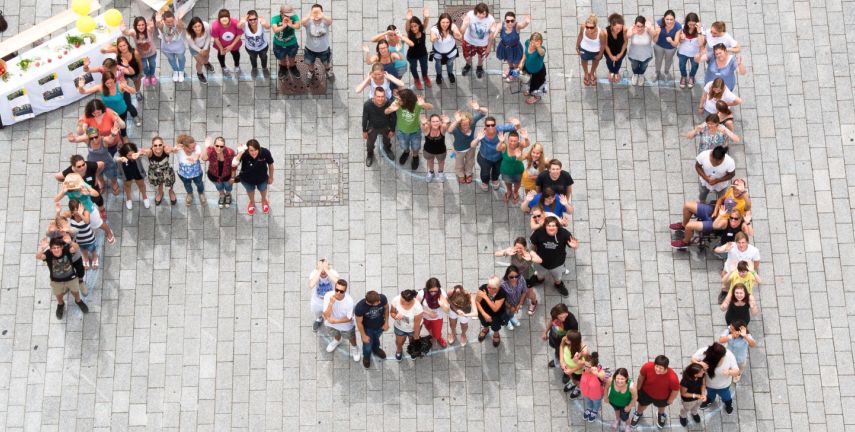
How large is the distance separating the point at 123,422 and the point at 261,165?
4.56m

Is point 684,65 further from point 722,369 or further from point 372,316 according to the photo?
point 372,316

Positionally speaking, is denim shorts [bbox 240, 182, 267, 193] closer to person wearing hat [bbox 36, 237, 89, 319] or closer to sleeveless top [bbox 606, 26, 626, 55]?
person wearing hat [bbox 36, 237, 89, 319]

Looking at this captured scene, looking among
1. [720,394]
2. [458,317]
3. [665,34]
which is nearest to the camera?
[720,394]

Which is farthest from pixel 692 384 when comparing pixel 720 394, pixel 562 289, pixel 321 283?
pixel 321 283

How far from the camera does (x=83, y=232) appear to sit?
20750 mm

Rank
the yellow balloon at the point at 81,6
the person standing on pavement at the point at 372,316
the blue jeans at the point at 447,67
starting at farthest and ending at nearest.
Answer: the blue jeans at the point at 447,67 → the yellow balloon at the point at 81,6 → the person standing on pavement at the point at 372,316

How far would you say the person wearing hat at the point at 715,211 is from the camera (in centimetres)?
2092

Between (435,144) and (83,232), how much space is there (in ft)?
18.9

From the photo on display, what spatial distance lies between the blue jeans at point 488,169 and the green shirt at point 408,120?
3.79 feet

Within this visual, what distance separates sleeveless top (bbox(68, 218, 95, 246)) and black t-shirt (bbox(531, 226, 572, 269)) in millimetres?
6972

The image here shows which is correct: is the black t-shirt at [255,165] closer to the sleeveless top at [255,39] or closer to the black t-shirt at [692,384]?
the sleeveless top at [255,39]

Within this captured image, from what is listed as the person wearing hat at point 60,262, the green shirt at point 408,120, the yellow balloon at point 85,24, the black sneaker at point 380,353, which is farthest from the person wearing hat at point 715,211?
the yellow balloon at point 85,24

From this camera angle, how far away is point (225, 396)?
68.2 feet

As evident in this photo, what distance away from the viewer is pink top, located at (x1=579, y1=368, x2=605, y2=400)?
19.4 m
